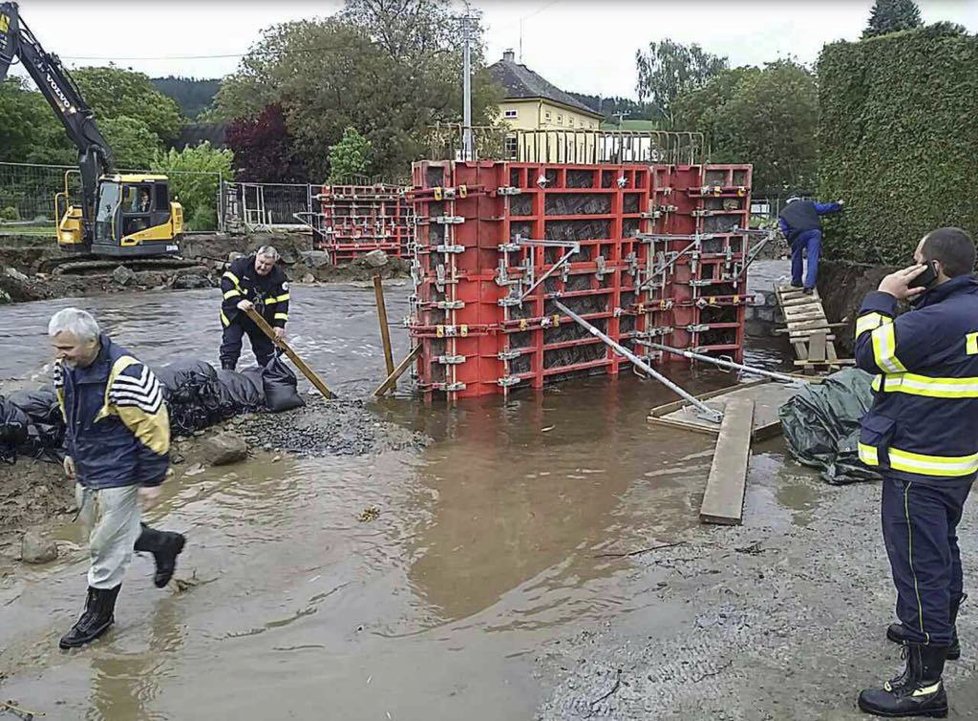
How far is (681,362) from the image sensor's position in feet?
39.8

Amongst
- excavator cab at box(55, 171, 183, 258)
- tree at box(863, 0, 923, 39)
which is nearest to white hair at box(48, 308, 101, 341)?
excavator cab at box(55, 171, 183, 258)

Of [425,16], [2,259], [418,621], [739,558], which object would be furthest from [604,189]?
[425,16]

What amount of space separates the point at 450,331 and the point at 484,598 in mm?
4781

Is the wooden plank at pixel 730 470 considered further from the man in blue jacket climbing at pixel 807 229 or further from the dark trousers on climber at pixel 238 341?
the dark trousers on climber at pixel 238 341

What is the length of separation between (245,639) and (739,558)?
10.0 ft

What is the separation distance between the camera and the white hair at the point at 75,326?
4242 millimetres

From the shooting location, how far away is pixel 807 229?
12633 mm

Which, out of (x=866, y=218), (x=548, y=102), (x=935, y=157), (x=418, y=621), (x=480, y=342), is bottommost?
(x=418, y=621)

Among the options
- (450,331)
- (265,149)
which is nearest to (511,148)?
(450,331)

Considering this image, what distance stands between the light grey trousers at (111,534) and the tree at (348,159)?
97.4 ft

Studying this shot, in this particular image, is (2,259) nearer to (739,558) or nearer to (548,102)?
(739,558)

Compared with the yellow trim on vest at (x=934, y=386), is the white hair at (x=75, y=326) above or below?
above

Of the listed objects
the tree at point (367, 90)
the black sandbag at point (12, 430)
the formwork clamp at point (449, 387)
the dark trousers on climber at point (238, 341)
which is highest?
the tree at point (367, 90)

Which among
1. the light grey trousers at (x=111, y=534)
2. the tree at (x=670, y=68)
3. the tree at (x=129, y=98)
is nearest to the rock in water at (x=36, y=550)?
the light grey trousers at (x=111, y=534)
